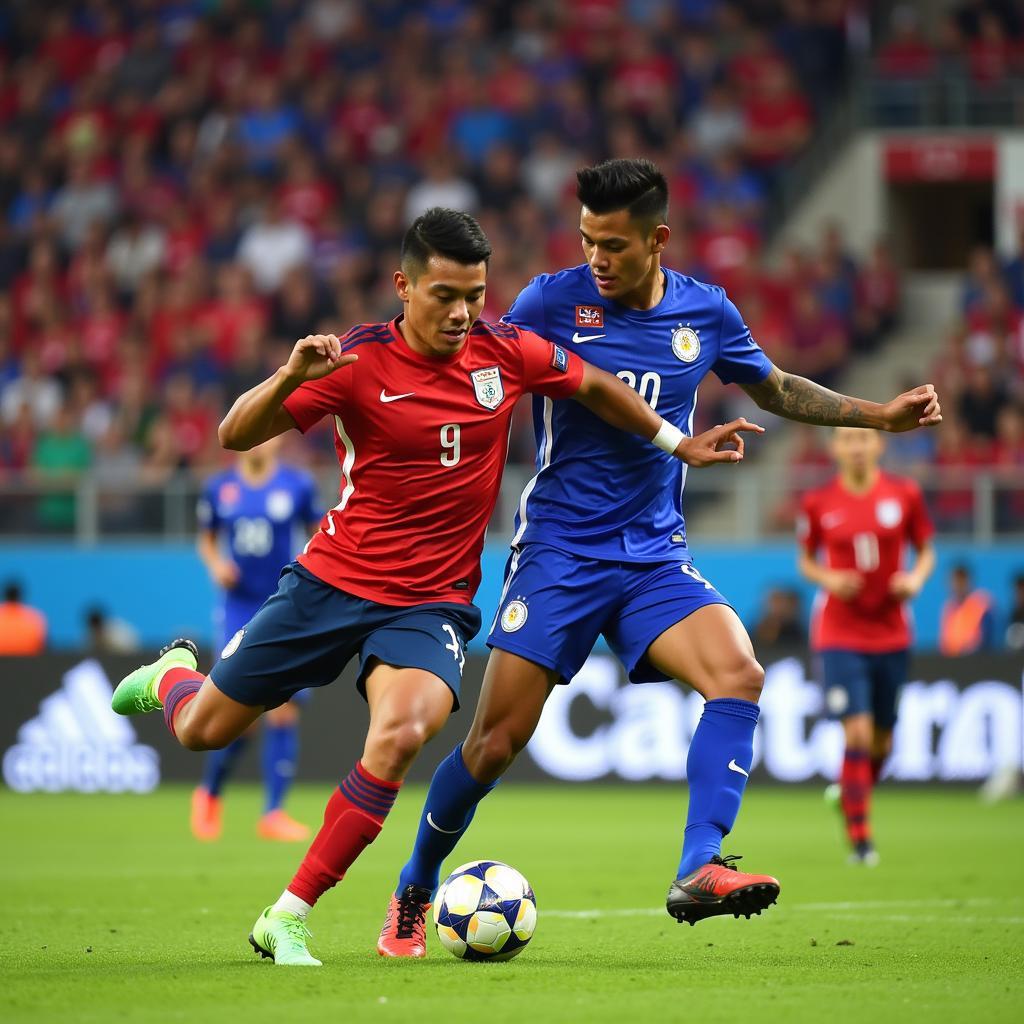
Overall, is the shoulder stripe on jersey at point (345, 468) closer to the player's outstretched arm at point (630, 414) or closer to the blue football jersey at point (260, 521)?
the player's outstretched arm at point (630, 414)

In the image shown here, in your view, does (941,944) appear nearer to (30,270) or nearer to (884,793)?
(884,793)

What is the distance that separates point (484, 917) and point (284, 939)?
28.0 inches

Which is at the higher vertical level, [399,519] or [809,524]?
[809,524]

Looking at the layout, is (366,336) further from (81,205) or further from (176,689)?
(81,205)

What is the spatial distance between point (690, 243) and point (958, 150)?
12.7ft

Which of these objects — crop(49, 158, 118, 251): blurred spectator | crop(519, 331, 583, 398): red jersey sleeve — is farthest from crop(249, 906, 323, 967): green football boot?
crop(49, 158, 118, 251): blurred spectator

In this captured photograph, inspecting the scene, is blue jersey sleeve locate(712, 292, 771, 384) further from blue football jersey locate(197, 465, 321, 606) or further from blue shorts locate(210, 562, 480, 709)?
blue football jersey locate(197, 465, 321, 606)

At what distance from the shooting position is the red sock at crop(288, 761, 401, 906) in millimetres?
6297

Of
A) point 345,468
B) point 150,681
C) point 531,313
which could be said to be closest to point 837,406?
point 531,313

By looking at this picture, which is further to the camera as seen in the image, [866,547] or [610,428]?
[866,547]

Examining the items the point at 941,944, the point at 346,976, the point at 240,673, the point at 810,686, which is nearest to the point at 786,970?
the point at 941,944

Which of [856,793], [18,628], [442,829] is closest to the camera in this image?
[442,829]

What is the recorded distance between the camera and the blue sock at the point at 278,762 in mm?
12719

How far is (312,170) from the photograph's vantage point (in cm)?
2308
